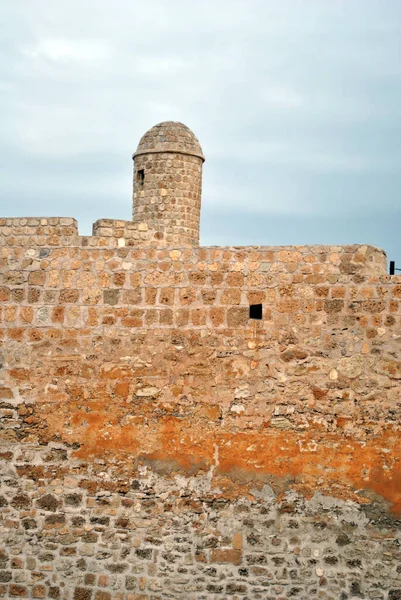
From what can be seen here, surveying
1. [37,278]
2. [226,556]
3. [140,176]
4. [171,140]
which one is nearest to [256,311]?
[37,278]

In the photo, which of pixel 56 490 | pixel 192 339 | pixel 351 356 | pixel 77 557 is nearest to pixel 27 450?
pixel 56 490

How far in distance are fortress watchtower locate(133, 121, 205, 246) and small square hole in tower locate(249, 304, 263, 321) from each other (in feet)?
30.7

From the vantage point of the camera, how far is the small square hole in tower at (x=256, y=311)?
8336 millimetres

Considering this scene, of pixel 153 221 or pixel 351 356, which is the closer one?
pixel 351 356

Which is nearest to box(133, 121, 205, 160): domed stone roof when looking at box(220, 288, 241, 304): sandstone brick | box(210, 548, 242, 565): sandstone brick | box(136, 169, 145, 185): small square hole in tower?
box(136, 169, 145, 185): small square hole in tower

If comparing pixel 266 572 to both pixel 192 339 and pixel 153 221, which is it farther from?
pixel 153 221

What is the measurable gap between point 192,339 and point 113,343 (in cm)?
72

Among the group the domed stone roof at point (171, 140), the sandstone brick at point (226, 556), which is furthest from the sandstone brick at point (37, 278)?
the domed stone roof at point (171, 140)

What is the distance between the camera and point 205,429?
8336mm

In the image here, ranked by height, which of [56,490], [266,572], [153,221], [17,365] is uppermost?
[153,221]

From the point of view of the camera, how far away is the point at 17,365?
860 cm

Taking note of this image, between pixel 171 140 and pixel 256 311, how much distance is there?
10.2 m

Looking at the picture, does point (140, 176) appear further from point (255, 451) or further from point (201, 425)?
point (255, 451)

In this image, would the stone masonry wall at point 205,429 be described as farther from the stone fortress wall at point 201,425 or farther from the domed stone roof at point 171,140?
the domed stone roof at point 171,140
